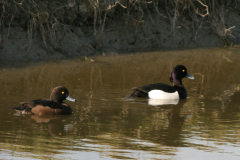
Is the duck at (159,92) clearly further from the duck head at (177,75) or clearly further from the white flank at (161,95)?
the duck head at (177,75)

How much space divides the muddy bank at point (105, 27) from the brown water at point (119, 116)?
113cm

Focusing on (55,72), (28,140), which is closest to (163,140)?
(28,140)

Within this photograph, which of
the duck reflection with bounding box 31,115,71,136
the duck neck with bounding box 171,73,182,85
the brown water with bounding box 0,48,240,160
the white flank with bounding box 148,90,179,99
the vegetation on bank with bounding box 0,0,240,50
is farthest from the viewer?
the vegetation on bank with bounding box 0,0,240,50

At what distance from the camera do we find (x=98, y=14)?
14.4m

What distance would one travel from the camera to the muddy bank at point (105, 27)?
41.8 ft

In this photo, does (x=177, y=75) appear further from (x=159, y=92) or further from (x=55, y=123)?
(x=55, y=123)

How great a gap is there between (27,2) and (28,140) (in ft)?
26.9

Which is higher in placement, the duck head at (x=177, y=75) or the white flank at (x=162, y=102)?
the duck head at (x=177, y=75)

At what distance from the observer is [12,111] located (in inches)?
281

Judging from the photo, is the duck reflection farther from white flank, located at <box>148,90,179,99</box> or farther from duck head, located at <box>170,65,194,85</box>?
duck head, located at <box>170,65,194,85</box>

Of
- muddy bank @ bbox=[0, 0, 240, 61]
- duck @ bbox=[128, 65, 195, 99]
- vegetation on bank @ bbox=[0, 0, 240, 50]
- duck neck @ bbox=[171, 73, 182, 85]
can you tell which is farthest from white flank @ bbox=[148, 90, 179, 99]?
muddy bank @ bbox=[0, 0, 240, 61]

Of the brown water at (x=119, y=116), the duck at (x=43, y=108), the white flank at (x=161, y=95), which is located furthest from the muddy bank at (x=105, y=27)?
the duck at (x=43, y=108)

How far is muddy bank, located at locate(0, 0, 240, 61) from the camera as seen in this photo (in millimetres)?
12742

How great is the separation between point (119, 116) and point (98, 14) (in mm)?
8015
